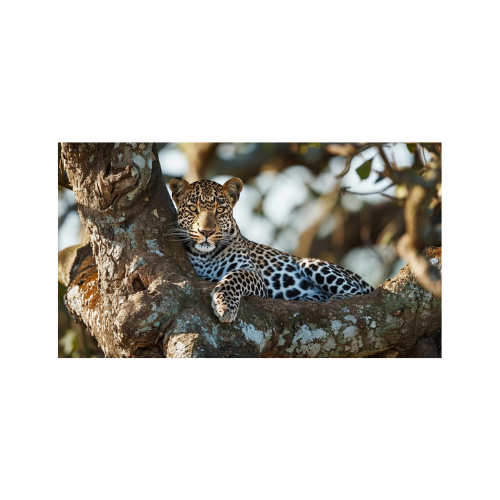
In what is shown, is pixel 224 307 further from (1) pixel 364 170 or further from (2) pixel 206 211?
(1) pixel 364 170

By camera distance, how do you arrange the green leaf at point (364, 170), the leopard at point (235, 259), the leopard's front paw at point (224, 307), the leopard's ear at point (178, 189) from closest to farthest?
the leopard's front paw at point (224, 307) < the leopard at point (235, 259) < the leopard's ear at point (178, 189) < the green leaf at point (364, 170)

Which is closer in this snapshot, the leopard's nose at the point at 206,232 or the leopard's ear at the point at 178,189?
the leopard's nose at the point at 206,232

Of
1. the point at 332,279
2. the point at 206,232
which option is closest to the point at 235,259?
the point at 206,232

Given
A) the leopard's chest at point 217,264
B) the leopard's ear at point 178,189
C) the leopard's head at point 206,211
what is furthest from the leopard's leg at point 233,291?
the leopard's ear at point 178,189

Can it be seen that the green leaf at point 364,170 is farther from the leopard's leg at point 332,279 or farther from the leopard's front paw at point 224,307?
the leopard's front paw at point 224,307

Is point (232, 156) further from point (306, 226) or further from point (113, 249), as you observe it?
point (113, 249)

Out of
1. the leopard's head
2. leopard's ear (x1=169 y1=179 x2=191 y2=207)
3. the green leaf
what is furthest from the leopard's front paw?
the green leaf

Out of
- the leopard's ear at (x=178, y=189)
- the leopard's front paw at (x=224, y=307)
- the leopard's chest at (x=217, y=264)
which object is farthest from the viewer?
the leopard's ear at (x=178, y=189)
